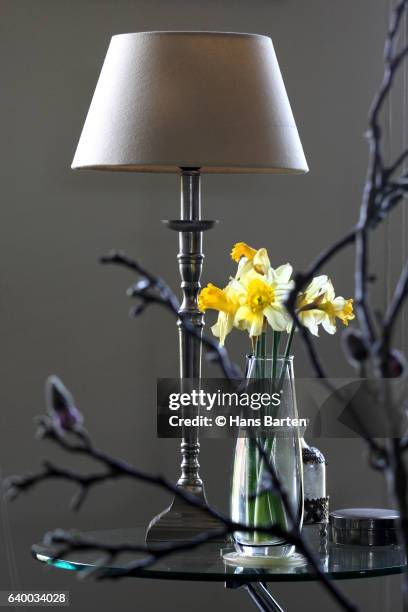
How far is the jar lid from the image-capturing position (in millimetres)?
1459

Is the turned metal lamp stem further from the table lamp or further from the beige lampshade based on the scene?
the beige lampshade

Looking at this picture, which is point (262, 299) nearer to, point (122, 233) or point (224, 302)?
point (224, 302)

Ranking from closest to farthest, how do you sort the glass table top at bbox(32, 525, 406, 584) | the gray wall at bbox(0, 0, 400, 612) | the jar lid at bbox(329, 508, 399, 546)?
the glass table top at bbox(32, 525, 406, 584) → the jar lid at bbox(329, 508, 399, 546) → the gray wall at bbox(0, 0, 400, 612)

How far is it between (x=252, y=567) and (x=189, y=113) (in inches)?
24.2

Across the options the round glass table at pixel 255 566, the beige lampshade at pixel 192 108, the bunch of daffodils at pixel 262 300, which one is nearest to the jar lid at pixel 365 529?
the round glass table at pixel 255 566

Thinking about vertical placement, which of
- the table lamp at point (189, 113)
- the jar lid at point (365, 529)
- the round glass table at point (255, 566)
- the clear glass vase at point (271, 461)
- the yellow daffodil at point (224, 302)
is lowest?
the round glass table at point (255, 566)

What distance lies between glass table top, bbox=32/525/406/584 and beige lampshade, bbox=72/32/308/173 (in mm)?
536

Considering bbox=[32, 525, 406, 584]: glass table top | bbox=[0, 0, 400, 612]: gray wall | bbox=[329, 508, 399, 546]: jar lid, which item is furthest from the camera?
bbox=[0, 0, 400, 612]: gray wall

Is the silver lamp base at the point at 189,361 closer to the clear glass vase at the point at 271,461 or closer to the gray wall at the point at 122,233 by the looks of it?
the clear glass vase at the point at 271,461

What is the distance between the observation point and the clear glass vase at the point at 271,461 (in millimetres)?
1339

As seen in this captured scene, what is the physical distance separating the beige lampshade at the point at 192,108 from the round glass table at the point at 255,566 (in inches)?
21.1

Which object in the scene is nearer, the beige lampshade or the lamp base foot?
the beige lampshade

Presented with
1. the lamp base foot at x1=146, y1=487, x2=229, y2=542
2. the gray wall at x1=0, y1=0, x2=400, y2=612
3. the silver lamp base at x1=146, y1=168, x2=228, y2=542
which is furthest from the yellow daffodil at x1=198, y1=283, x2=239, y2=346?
the gray wall at x1=0, y1=0, x2=400, y2=612

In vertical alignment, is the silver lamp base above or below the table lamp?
below
